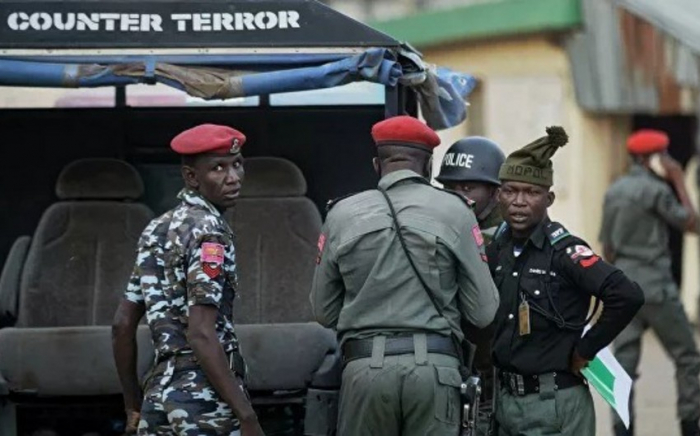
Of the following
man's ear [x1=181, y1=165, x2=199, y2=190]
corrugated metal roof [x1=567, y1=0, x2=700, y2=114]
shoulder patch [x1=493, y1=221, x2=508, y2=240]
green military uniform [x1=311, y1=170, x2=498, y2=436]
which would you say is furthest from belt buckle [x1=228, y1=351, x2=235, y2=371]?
corrugated metal roof [x1=567, y1=0, x2=700, y2=114]

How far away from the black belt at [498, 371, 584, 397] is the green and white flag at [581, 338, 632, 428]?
0.19 ft

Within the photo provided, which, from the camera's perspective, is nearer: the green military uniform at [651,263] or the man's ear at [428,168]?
the man's ear at [428,168]

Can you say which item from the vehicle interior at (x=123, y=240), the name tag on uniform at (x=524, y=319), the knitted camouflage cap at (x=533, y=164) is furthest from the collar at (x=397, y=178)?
the vehicle interior at (x=123, y=240)

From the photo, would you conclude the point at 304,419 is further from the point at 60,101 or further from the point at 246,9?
the point at 60,101

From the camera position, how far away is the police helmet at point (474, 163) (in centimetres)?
825

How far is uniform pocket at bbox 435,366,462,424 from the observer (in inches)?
273

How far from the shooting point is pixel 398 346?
694 cm

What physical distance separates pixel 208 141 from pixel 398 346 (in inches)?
40.8

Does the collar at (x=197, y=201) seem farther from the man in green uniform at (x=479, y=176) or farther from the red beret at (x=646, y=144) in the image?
the red beret at (x=646, y=144)

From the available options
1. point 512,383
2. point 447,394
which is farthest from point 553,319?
point 447,394

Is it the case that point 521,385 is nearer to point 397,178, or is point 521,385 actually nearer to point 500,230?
point 500,230

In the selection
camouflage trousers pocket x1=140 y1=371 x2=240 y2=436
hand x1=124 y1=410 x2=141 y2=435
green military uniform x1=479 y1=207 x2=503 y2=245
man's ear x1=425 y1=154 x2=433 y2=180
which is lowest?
hand x1=124 y1=410 x2=141 y2=435

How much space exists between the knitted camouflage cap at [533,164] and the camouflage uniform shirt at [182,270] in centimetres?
121

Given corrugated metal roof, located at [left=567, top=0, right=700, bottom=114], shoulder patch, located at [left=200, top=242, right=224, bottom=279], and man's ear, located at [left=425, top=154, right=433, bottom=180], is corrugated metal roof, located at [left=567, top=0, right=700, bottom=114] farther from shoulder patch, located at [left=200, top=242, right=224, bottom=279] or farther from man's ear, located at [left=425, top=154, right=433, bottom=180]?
shoulder patch, located at [left=200, top=242, right=224, bottom=279]
